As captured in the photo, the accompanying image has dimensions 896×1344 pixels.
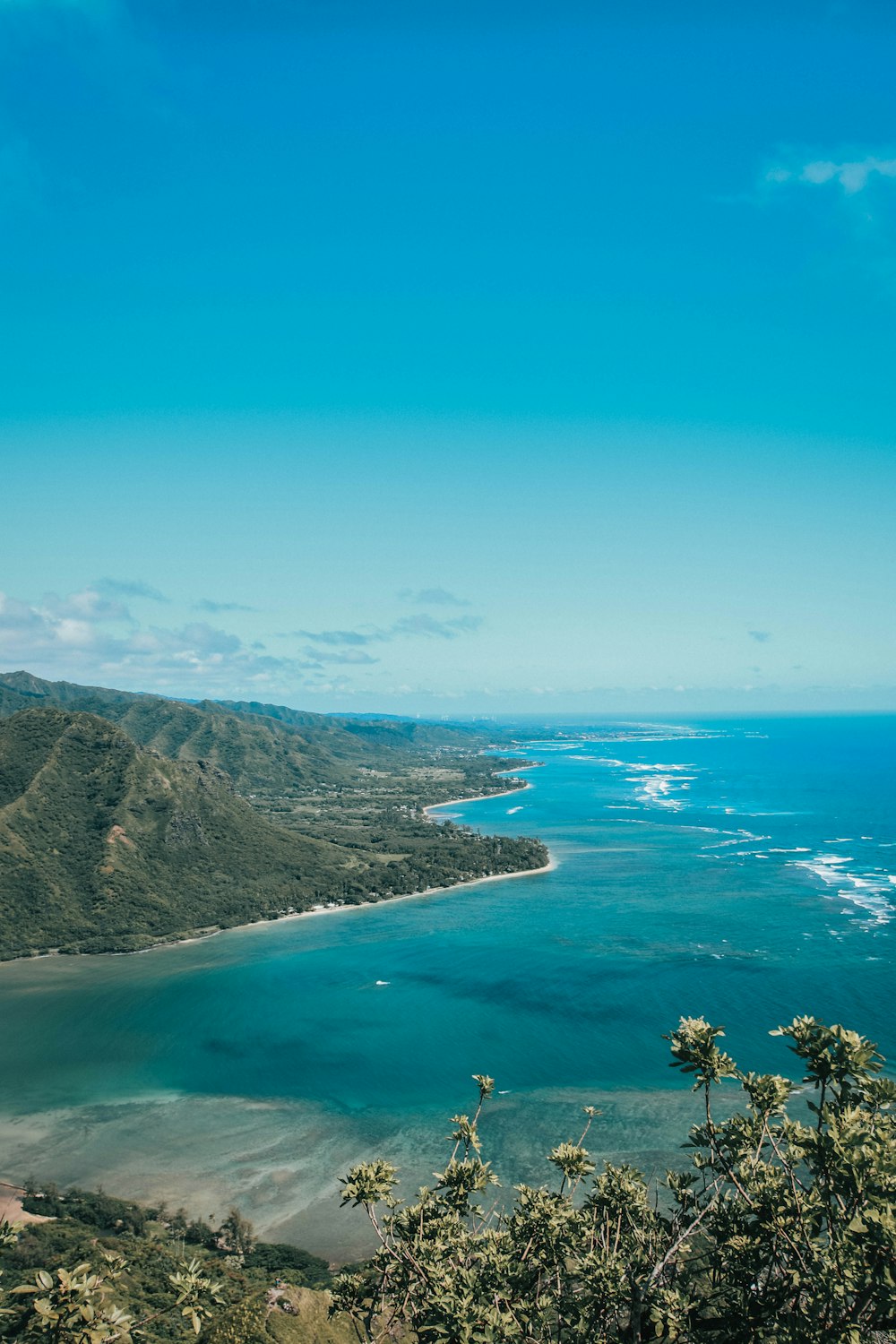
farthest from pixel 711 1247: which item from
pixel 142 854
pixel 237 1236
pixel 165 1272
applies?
pixel 142 854

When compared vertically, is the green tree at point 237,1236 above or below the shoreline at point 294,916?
above

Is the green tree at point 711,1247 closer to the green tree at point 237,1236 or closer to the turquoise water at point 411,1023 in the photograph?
the green tree at point 237,1236

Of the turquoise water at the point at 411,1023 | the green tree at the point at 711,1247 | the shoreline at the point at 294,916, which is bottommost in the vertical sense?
the shoreline at the point at 294,916

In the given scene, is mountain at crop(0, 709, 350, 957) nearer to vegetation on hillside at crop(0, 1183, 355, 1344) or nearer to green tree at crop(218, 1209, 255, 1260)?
vegetation on hillside at crop(0, 1183, 355, 1344)

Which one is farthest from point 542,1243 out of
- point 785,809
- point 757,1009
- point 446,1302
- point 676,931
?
point 785,809

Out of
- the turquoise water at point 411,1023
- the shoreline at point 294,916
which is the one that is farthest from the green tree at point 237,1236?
the shoreline at point 294,916

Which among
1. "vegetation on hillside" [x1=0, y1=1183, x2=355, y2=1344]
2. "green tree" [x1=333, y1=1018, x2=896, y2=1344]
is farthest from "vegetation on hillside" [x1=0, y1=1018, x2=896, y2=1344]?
"vegetation on hillside" [x1=0, y1=1183, x2=355, y2=1344]

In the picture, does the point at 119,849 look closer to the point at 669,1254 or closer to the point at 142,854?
the point at 142,854
